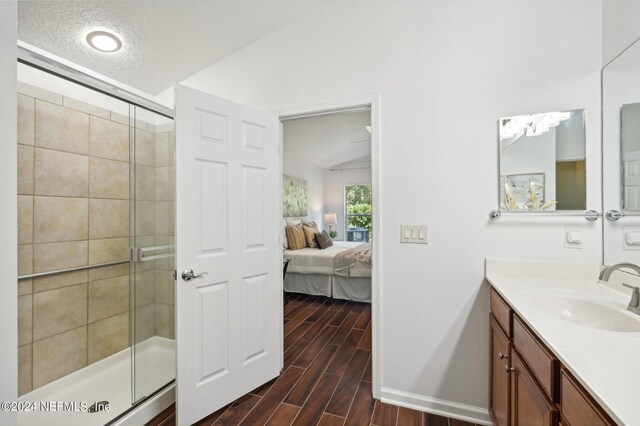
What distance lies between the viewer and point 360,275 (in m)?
3.74

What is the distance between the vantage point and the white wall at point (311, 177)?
583cm

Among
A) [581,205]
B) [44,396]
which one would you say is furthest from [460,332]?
[44,396]

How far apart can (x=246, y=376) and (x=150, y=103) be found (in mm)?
1978

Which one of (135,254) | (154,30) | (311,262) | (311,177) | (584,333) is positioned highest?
(154,30)

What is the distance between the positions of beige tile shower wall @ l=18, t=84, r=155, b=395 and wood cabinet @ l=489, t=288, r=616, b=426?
222cm

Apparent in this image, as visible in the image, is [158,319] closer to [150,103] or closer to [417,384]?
[150,103]

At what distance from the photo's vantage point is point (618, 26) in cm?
138

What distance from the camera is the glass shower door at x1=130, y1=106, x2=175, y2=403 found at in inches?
72.5

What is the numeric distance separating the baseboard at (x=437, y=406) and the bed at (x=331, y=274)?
187 cm

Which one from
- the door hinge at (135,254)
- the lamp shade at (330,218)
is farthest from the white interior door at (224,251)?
the lamp shade at (330,218)

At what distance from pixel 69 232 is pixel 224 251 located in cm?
124

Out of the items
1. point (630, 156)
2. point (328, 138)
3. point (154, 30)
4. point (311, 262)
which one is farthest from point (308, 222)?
point (630, 156)

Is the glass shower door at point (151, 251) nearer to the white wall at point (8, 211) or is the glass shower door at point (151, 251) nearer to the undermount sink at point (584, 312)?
the white wall at point (8, 211)

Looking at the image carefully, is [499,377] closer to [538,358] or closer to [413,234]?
[538,358]
